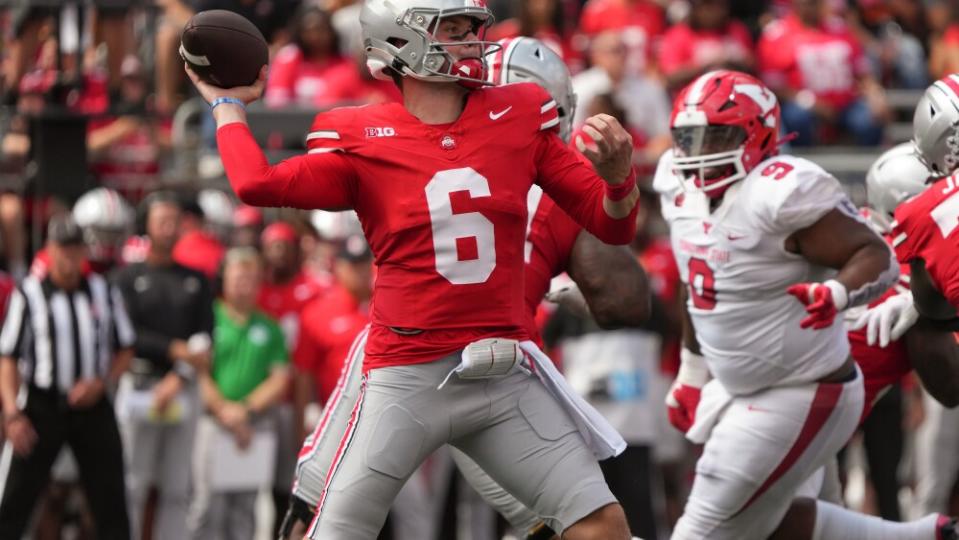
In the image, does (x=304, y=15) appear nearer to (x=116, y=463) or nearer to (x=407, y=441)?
(x=116, y=463)

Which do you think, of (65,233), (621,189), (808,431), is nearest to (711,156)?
(808,431)

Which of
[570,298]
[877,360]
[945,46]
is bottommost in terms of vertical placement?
[945,46]

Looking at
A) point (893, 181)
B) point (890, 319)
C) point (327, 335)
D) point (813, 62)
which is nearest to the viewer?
point (890, 319)

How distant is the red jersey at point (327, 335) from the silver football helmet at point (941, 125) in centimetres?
414

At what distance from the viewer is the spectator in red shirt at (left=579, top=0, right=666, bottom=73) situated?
1268 cm

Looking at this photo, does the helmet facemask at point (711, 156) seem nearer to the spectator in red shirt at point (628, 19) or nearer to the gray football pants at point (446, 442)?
the gray football pants at point (446, 442)

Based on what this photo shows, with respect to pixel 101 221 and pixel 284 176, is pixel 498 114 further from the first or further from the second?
pixel 101 221

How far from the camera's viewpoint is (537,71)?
6.34 meters

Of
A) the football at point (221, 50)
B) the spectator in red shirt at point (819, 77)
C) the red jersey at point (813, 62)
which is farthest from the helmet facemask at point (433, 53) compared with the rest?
the red jersey at point (813, 62)

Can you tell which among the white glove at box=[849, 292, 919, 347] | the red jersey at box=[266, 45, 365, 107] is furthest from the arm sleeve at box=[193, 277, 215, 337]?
the white glove at box=[849, 292, 919, 347]

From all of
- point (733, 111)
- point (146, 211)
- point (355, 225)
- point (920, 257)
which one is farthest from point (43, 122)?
point (920, 257)

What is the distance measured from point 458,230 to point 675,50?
7536 mm

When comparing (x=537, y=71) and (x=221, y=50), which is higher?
Result: (x=221, y=50)

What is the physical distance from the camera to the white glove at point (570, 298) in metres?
6.33
